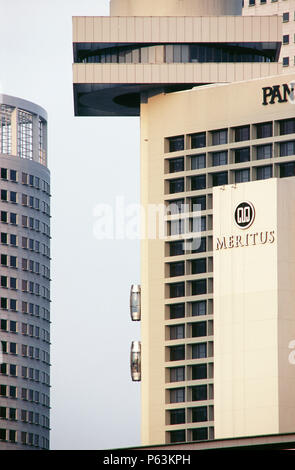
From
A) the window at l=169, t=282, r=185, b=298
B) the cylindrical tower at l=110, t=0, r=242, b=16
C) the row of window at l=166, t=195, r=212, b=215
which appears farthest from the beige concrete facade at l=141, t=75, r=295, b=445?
the cylindrical tower at l=110, t=0, r=242, b=16

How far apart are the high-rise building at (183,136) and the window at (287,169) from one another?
11 cm

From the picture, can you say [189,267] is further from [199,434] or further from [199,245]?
[199,434]

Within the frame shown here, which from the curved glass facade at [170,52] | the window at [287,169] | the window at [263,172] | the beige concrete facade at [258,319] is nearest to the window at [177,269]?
the window at [263,172]

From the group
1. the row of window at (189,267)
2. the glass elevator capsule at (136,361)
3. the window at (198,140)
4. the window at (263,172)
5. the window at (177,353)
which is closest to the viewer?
the window at (263,172)

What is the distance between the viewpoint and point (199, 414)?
17050 centimetres

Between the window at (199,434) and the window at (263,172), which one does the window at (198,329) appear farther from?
the window at (263,172)

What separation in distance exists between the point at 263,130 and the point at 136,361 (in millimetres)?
30989

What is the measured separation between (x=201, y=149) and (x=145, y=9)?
69.9ft

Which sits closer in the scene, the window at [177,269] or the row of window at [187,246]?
the row of window at [187,246]

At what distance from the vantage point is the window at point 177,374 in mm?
173125

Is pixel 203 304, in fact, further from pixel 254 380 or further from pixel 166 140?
pixel 254 380

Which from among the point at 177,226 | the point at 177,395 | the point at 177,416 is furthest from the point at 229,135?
the point at 177,416

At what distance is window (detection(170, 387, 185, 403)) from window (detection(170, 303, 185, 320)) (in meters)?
8.60
